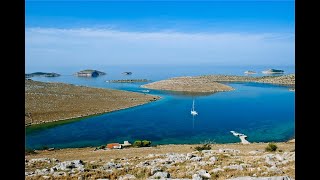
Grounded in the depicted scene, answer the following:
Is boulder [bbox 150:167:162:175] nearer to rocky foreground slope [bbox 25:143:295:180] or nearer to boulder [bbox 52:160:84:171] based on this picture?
rocky foreground slope [bbox 25:143:295:180]

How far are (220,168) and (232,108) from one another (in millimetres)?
45426

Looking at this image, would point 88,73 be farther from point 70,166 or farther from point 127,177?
point 127,177

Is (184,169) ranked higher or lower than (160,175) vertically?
lower

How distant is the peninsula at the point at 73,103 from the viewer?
153 feet

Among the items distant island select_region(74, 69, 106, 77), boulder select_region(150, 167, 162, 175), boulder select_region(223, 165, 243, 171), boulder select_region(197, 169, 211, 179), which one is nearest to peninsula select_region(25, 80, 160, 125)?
boulder select_region(150, 167, 162, 175)

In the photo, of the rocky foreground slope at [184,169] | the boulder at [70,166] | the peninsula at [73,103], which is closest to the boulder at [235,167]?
the rocky foreground slope at [184,169]

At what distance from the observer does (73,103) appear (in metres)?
58.3

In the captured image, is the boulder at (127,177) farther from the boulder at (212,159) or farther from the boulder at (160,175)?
the boulder at (212,159)

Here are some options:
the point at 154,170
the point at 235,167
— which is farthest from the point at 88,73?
the point at 235,167

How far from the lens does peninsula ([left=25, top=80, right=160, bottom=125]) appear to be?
46.7 m
